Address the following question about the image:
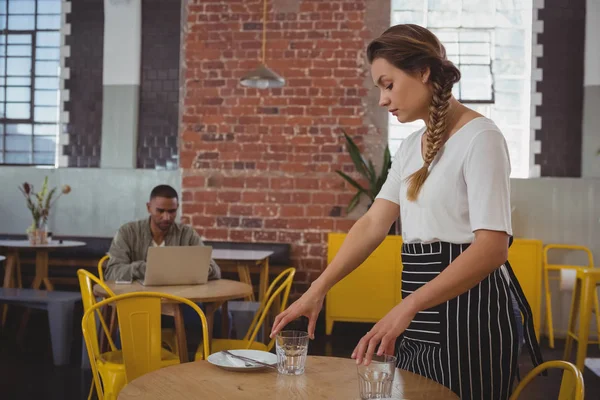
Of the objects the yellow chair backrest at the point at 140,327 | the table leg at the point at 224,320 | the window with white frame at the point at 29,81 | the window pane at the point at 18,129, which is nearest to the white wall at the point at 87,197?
the window with white frame at the point at 29,81

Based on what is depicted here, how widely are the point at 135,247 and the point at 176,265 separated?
649mm

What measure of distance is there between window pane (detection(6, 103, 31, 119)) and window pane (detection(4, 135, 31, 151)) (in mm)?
197

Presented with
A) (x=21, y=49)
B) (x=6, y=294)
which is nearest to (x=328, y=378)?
(x=6, y=294)

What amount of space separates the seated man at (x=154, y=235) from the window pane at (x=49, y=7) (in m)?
3.34

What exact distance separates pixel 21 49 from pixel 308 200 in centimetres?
325

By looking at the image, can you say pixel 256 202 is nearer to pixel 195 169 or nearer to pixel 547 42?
pixel 195 169

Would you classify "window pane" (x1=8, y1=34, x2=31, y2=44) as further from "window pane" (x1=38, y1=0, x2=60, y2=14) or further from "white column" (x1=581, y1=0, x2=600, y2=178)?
"white column" (x1=581, y1=0, x2=600, y2=178)

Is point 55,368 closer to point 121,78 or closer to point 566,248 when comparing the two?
point 121,78

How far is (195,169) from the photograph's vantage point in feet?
20.2

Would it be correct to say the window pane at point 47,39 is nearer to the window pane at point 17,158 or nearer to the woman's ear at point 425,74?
the window pane at point 17,158

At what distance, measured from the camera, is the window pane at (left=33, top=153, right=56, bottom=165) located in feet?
21.4

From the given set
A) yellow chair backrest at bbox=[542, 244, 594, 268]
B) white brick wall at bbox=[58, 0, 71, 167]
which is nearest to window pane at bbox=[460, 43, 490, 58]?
yellow chair backrest at bbox=[542, 244, 594, 268]

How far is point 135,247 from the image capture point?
3938mm

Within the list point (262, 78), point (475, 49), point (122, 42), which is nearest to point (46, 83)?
point (122, 42)
